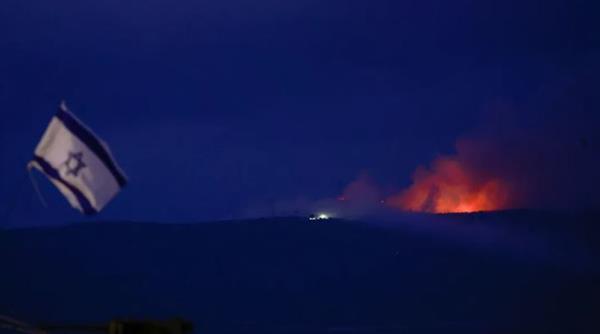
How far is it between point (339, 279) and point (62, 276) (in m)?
53.9

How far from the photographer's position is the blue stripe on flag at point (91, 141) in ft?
53.7

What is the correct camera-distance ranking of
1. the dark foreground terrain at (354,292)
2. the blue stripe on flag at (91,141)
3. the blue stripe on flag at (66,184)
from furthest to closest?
the dark foreground terrain at (354,292) < the blue stripe on flag at (66,184) < the blue stripe on flag at (91,141)

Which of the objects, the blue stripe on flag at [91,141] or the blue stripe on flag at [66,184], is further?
the blue stripe on flag at [66,184]

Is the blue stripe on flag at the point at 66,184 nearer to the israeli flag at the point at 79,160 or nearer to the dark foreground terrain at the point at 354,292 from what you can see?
the israeli flag at the point at 79,160

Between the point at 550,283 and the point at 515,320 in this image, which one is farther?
the point at 550,283

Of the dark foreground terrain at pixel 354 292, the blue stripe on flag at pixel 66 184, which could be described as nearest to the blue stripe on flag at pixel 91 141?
the blue stripe on flag at pixel 66 184

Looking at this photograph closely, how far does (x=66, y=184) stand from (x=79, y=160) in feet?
1.62

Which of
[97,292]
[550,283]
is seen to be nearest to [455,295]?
[550,283]

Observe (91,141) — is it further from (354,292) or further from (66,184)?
(354,292)

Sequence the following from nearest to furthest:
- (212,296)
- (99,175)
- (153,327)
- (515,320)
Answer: (153,327) < (99,175) < (515,320) < (212,296)

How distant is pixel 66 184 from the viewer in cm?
1681

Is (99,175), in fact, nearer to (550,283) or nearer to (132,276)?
(550,283)

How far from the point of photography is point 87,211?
16.8 metres

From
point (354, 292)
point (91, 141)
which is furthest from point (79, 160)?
point (354, 292)
